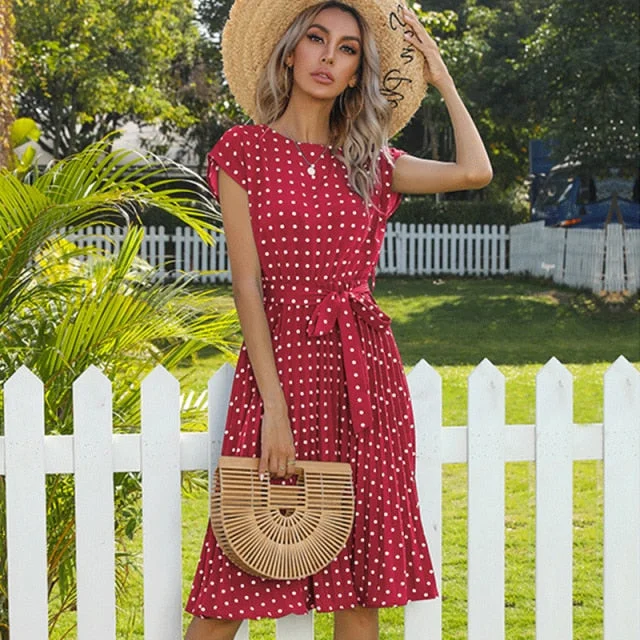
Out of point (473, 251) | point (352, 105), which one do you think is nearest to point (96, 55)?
point (473, 251)

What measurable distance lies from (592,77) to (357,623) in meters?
12.5

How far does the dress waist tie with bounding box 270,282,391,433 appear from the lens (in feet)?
9.33

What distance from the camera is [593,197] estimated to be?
16.1 meters

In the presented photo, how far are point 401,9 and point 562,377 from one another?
46.9 inches

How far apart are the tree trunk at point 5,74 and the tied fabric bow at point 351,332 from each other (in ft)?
7.64

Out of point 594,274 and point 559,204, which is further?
point 559,204

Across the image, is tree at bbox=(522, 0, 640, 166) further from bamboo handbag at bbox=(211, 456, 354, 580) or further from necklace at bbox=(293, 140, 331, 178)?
bamboo handbag at bbox=(211, 456, 354, 580)

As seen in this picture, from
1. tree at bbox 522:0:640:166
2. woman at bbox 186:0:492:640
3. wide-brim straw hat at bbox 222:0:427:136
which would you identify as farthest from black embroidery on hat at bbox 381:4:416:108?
tree at bbox 522:0:640:166

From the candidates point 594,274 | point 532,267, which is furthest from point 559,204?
point 594,274

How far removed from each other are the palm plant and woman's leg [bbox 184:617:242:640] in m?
0.58

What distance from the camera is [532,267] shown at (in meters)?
17.1

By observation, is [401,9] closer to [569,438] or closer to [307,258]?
[307,258]

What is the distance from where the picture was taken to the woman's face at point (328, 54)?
2922mm

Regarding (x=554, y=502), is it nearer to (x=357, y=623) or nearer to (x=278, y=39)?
(x=357, y=623)
